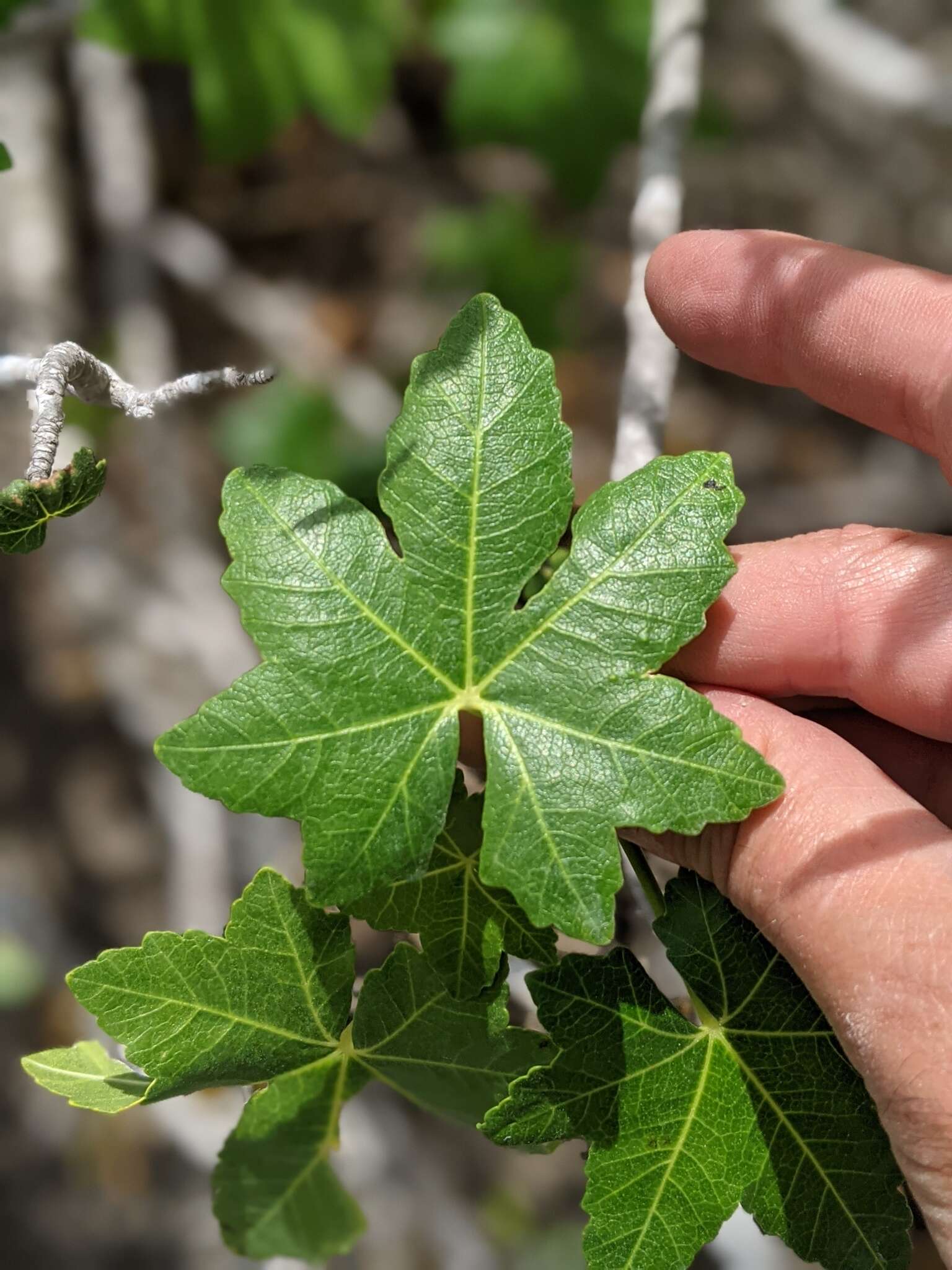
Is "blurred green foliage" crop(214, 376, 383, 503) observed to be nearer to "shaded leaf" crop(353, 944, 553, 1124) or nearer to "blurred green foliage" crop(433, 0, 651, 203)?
"blurred green foliage" crop(433, 0, 651, 203)

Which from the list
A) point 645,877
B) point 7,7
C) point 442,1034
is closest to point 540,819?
point 645,877

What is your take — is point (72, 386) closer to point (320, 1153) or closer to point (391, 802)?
point (391, 802)

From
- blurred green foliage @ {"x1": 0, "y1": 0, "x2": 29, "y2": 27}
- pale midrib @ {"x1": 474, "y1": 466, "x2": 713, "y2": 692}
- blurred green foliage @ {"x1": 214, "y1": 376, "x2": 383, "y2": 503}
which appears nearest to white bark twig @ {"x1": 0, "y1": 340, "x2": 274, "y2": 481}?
pale midrib @ {"x1": 474, "y1": 466, "x2": 713, "y2": 692}

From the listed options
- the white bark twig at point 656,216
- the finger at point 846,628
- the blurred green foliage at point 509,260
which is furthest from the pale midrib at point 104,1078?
the blurred green foliage at point 509,260

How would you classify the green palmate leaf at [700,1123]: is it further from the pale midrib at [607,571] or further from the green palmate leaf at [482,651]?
the pale midrib at [607,571]

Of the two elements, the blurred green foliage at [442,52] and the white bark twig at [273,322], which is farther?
the white bark twig at [273,322]

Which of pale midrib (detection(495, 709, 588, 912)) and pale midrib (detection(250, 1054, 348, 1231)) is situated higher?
pale midrib (detection(495, 709, 588, 912))
